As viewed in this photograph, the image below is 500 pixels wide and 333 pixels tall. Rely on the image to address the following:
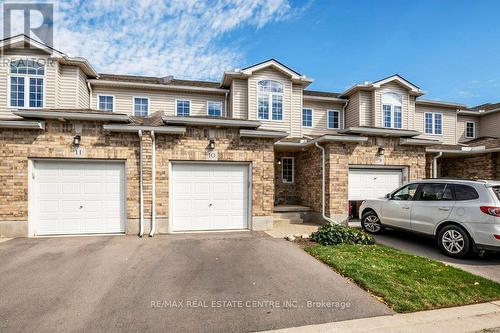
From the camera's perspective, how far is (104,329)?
331 centimetres

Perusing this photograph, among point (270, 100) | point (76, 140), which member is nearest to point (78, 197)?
point (76, 140)

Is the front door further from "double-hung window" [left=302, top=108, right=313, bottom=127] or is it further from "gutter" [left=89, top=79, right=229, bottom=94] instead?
"gutter" [left=89, top=79, right=229, bottom=94]

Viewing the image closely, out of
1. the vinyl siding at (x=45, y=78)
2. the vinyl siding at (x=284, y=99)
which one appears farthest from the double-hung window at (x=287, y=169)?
the vinyl siding at (x=45, y=78)

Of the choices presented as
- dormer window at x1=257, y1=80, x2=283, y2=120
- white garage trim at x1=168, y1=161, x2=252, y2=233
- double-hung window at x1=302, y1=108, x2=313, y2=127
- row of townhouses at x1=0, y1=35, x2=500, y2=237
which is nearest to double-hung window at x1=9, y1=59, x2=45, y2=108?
row of townhouses at x1=0, y1=35, x2=500, y2=237

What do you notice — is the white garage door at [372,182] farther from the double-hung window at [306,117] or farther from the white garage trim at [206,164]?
the double-hung window at [306,117]

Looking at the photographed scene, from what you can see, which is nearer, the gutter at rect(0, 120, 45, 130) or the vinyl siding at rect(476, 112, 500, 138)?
the gutter at rect(0, 120, 45, 130)

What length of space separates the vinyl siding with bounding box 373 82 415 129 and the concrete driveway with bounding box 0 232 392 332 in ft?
35.8

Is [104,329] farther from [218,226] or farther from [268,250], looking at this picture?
[218,226]

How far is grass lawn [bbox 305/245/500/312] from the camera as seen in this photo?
13.3ft

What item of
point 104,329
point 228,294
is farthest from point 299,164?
point 104,329

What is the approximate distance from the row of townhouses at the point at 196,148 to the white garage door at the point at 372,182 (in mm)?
43

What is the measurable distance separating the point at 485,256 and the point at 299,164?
767 centimetres

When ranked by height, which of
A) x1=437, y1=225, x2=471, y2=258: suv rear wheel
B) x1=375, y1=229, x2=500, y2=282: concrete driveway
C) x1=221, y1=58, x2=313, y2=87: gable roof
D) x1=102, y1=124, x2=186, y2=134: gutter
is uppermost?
x1=221, y1=58, x2=313, y2=87: gable roof

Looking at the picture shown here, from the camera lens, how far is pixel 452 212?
638 cm
